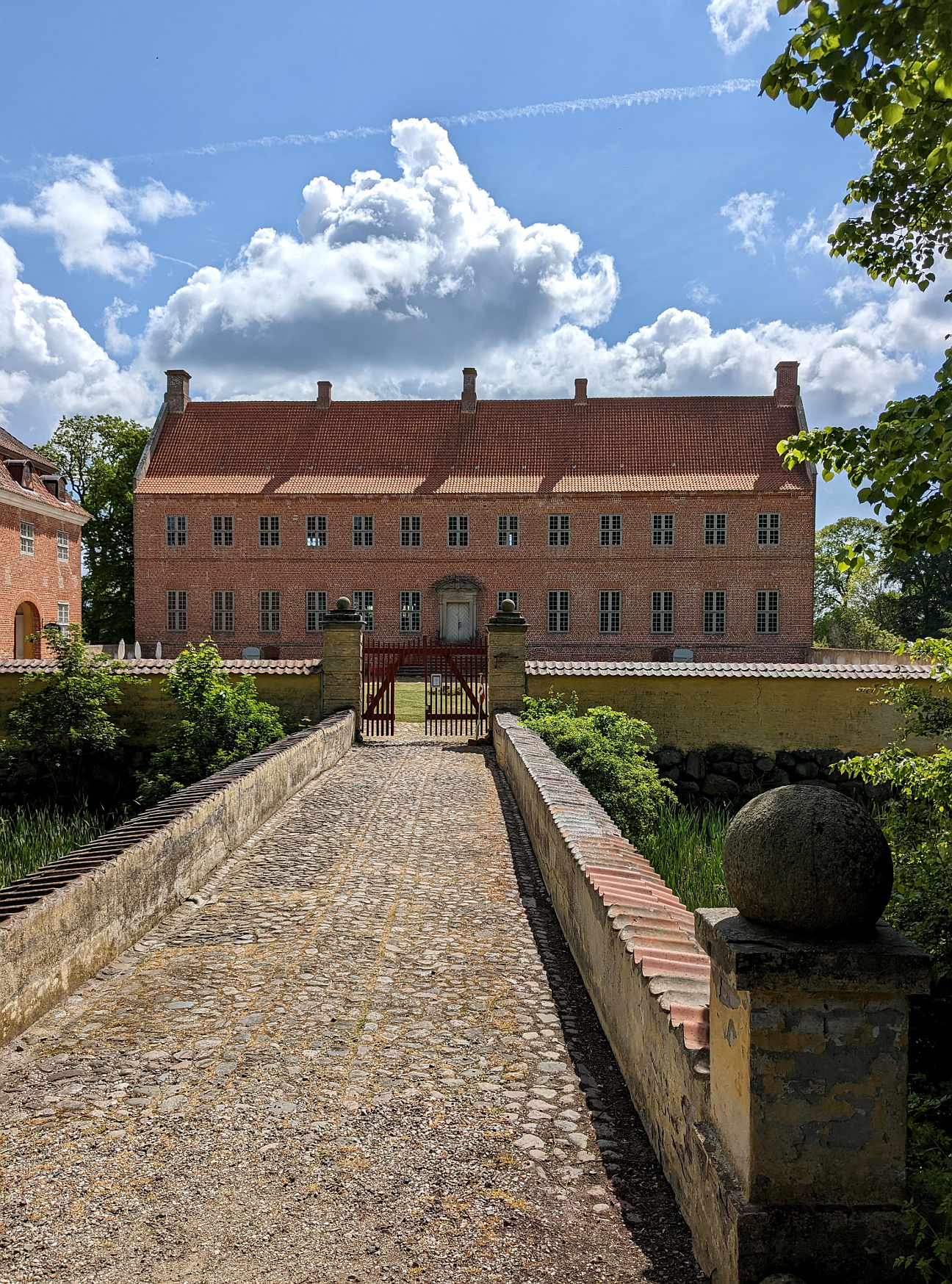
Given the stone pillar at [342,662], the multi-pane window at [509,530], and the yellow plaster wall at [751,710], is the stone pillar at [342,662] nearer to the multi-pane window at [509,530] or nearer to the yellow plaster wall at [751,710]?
the yellow plaster wall at [751,710]

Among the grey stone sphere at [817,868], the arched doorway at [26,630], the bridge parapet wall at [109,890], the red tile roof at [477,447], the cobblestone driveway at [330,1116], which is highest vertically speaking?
the red tile roof at [477,447]

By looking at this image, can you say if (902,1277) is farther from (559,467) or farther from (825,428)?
(559,467)

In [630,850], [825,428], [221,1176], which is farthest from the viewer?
[630,850]

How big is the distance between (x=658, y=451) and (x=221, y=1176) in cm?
3462

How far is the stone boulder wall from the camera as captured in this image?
14008mm

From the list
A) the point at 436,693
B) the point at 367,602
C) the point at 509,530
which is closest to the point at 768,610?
the point at 509,530

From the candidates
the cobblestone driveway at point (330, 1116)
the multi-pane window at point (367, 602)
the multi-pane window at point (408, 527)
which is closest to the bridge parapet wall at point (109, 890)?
the cobblestone driveway at point (330, 1116)

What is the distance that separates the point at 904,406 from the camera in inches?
180

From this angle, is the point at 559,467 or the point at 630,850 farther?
the point at 559,467

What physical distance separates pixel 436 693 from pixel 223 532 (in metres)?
20.3

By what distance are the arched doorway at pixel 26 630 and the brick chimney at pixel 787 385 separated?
1144 inches

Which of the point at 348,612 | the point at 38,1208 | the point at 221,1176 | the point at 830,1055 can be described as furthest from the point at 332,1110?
the point at 348,612

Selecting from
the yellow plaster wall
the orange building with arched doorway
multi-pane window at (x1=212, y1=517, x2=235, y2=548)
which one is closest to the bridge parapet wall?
the yellow plaster wall

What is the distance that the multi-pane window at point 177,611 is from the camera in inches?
1364
